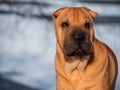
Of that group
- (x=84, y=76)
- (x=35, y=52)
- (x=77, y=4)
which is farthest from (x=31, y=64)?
(x=84, y=76)

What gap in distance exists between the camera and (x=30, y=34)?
331 cm

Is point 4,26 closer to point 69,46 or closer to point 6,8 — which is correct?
point 6,8

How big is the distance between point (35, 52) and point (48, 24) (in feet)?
0.86

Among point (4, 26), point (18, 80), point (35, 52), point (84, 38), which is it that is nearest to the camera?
point (84, 38)

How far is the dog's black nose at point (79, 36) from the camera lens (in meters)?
1.99

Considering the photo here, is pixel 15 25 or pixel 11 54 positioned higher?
pixel 15 25

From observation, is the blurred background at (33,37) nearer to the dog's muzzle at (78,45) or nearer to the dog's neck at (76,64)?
the dog's neck at (76,64)

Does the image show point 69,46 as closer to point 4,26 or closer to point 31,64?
point 31,64

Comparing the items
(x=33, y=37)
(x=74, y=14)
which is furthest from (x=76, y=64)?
(x=33, y=37)

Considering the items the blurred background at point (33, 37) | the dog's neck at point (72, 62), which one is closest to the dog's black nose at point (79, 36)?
the dog's neck at point (72, 62)

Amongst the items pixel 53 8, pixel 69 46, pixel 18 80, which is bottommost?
pixel 18 80

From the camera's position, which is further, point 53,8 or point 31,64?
point 53,8

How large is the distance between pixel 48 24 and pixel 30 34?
0.49 feet

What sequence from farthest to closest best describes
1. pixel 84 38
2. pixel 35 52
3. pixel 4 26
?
1. pixel 4 26
2. pixel 35 52
3. pixel 84 38
